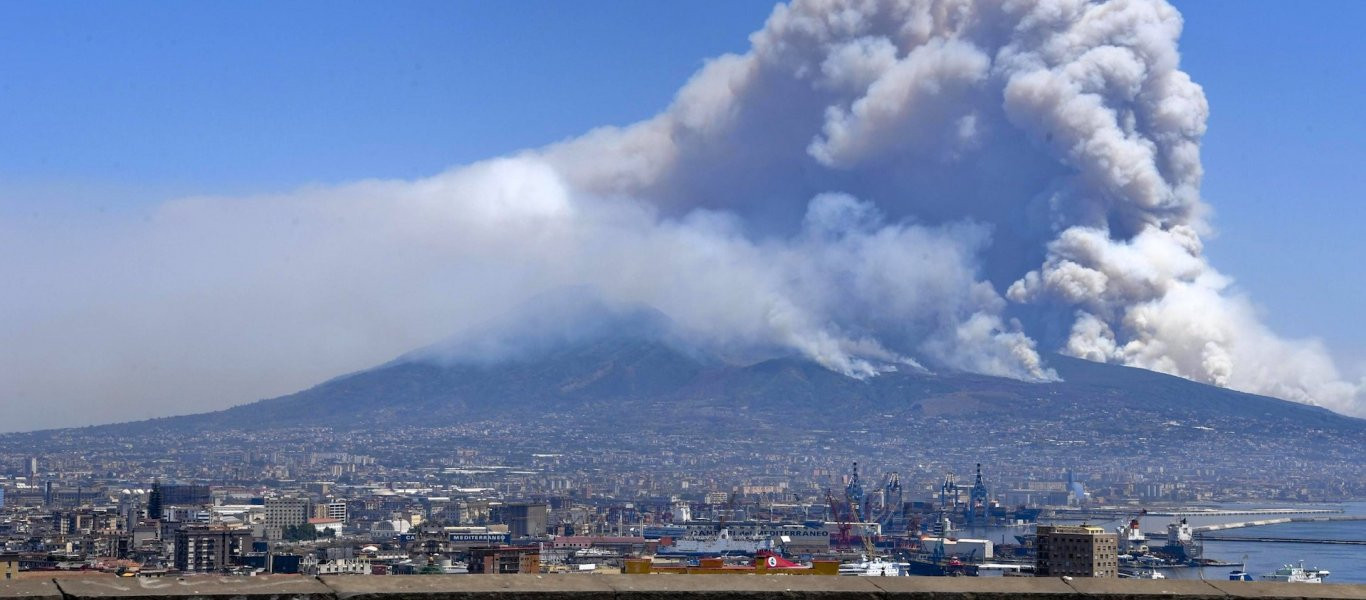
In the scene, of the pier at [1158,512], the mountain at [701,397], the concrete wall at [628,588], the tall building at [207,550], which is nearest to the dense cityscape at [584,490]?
the tall building at [207,550]

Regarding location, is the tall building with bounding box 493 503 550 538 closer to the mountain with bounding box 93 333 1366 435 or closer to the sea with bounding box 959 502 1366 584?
the sea with bounding box 959 502 1366 584

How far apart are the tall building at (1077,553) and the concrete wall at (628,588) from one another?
2827 cm

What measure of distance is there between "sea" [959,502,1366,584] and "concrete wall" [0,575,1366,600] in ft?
136

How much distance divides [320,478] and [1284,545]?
65.5m

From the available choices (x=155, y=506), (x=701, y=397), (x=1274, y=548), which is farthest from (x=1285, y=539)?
(x=701, y=397)

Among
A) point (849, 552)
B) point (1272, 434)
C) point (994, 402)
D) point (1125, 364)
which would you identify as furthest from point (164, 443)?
point (849, 552)

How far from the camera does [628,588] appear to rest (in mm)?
Answer: 4992

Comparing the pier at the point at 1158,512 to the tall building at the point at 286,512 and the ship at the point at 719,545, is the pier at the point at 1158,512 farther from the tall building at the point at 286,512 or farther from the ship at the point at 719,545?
the tall building at the point at 286,512

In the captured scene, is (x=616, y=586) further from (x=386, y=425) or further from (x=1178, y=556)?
(x=386, y=425)

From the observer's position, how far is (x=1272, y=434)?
15362 centimetres

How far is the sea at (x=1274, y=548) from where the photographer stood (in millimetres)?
61188

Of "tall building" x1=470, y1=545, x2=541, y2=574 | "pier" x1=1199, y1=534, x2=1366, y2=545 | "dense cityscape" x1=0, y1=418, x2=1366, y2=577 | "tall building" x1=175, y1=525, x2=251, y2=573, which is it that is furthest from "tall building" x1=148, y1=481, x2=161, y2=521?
"pier" x1=1199, y1=534, x2=1366, y2=545

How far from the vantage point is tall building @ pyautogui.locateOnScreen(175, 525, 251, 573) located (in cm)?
5447

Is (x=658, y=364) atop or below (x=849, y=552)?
atop
